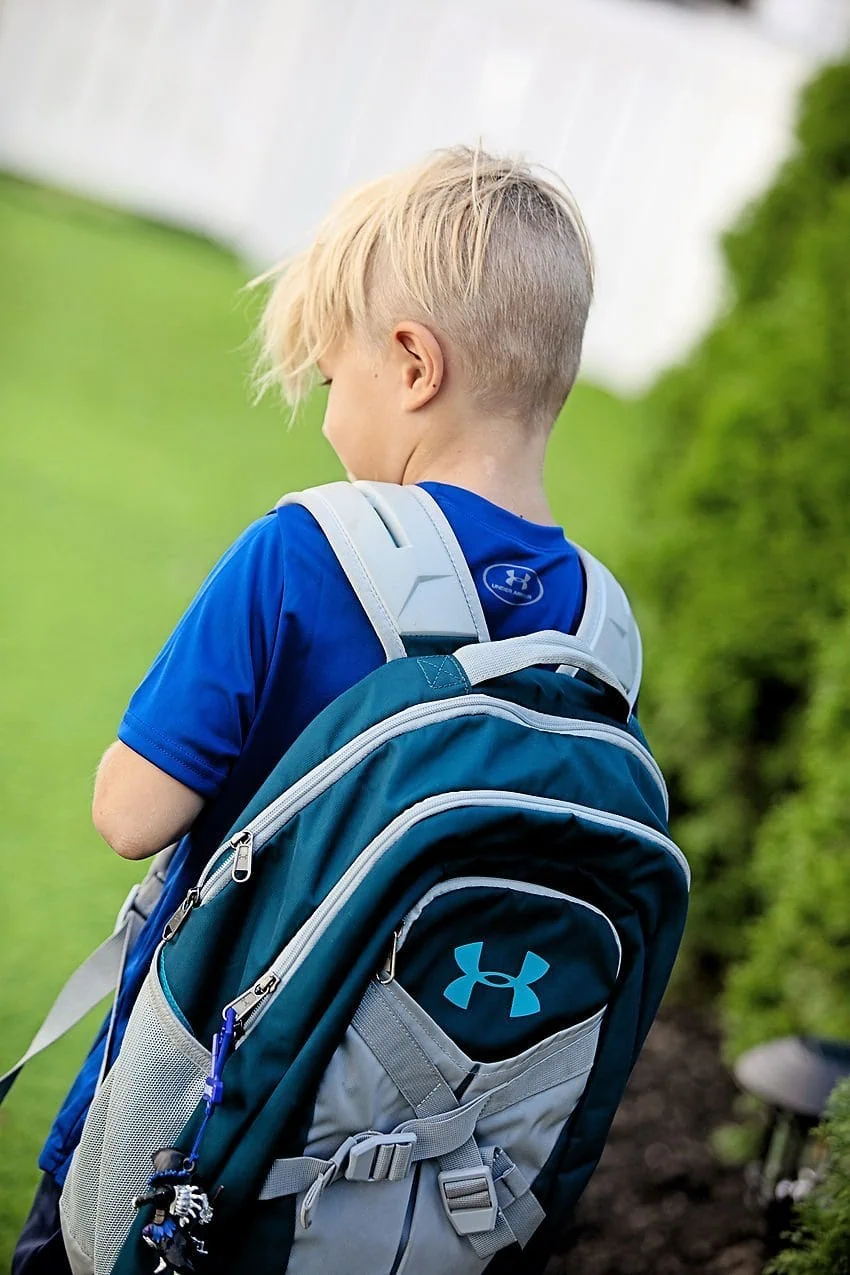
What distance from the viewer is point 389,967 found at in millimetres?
1307

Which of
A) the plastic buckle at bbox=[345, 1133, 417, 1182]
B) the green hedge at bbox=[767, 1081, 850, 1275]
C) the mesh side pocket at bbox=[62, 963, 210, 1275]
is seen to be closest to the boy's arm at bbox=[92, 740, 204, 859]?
the mesh side pocket at bbox=[62, 963, 210, 1275]

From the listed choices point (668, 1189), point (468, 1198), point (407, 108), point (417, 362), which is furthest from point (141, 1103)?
point (407, 108)

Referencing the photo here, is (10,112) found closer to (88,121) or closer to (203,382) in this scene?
(88,121)

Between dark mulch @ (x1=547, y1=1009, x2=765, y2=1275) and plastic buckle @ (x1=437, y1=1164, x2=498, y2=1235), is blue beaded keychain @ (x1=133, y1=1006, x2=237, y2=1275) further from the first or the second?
dark mulch @ (x1=547, y1=1009, x2=765, y2=1275)

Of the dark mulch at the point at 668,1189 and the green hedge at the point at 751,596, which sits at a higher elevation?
the green hedge at the point at 751,596

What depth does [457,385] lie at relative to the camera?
1.50 metres

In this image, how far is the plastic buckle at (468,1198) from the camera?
54.8 inches

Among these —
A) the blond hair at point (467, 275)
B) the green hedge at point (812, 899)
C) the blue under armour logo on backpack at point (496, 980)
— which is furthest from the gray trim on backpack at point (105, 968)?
the green hedge at point (812, 899)

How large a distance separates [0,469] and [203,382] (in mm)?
2808

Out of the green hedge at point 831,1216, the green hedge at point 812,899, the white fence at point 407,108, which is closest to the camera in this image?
the green hedge at point 831,1216

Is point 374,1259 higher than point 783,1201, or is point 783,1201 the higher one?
point 374,1259

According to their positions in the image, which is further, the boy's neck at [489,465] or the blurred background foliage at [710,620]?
the blurred background foliage at [710,620]

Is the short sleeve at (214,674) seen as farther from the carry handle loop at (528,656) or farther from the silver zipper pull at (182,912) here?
the carry handle loop at (528,656)

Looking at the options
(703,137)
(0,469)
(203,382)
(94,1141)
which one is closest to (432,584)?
(94,1141)
